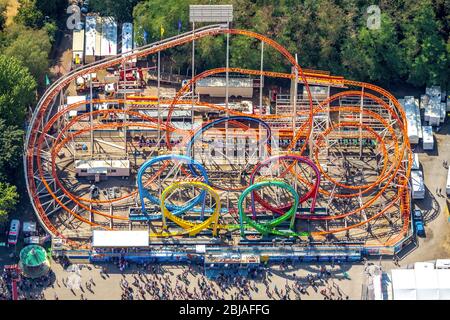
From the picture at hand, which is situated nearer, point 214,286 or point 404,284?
point 404,284

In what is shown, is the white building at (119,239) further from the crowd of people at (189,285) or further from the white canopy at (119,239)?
the crowd of people at (189,285)

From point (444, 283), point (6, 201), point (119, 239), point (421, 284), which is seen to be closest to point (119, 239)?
point (119, 239)

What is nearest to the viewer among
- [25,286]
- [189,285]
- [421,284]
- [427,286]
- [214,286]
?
[427,286]

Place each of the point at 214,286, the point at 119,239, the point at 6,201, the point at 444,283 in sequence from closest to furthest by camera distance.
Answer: the point at 444,283, the point at 214,286, the point at 119,239, the point at 6,201

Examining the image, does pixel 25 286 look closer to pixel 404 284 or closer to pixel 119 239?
pixel 119 239

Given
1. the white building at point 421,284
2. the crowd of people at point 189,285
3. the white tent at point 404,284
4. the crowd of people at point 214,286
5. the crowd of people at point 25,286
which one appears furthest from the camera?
the crowd of people at point 214,286

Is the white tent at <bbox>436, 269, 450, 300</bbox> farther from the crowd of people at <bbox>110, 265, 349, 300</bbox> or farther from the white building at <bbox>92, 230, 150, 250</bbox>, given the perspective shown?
the white building at <bbox>92, 230, 150, 250</bbox>

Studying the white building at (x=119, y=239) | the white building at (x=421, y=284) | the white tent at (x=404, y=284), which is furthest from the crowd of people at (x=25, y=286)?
the white building at (x=421, y=284)

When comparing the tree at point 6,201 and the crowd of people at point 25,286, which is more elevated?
the tree at point 6,201
